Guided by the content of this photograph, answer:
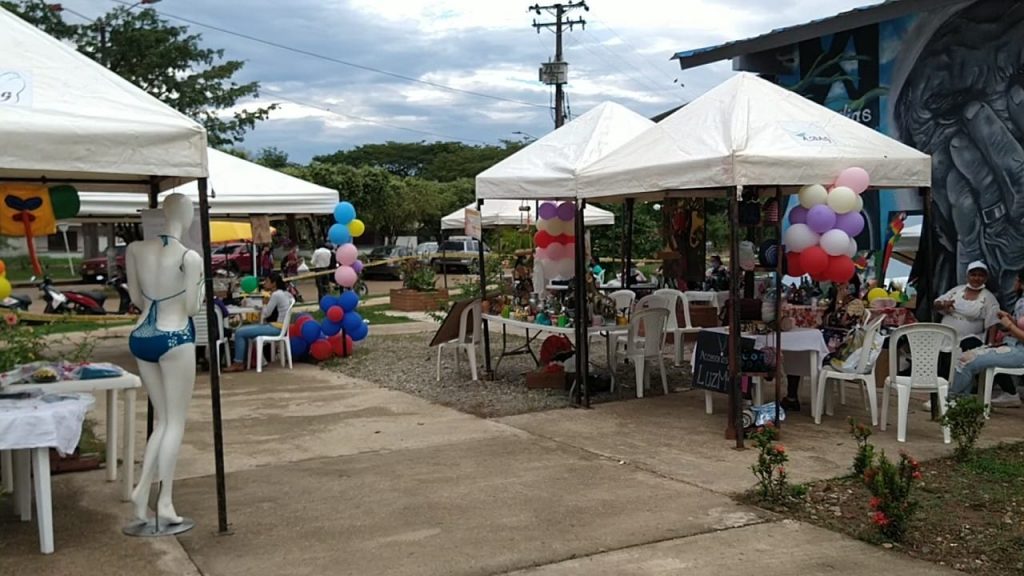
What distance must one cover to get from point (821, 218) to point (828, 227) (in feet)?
0.38

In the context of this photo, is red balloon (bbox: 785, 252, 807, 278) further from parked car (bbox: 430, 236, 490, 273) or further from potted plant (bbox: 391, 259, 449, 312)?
parked car (bbox: 430, 236, 490, 273)

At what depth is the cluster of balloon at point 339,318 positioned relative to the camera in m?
11.7

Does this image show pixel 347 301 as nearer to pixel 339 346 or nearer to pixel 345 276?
pixel 345 276

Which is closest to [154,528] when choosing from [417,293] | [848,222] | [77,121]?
[77,121]

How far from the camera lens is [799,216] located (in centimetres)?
745

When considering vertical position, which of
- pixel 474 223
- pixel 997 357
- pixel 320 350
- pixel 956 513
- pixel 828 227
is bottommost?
pixel 956 513

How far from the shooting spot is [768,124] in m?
7.29

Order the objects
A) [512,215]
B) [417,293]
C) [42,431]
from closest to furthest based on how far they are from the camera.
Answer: [42,431], [512,215], [417,293]

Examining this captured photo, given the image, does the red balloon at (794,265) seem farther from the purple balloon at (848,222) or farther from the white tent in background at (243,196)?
the white tent in background at (243,196)

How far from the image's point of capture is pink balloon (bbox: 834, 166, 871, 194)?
7.10 m

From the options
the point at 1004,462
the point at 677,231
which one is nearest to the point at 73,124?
the point at 1004,462

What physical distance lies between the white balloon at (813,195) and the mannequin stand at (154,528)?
16.5 feet

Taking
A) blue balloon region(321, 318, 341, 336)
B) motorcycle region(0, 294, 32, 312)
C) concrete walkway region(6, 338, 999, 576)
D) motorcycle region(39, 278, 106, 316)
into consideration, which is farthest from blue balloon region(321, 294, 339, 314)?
motorcycle region(39, 278, 106, 316)

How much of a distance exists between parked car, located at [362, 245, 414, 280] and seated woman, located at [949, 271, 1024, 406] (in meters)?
23.7
